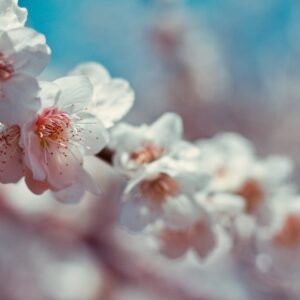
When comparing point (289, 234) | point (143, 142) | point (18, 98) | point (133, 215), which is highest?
point (289, 234)

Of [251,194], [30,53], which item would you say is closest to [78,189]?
[30,53]

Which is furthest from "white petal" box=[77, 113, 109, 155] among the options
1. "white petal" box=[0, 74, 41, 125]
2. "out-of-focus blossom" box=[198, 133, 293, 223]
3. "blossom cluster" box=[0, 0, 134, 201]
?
"out-of-focus blossom" box=[198, 133, 293, 223]

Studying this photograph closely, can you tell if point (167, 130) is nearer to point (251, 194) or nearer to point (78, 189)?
point (78, 189)

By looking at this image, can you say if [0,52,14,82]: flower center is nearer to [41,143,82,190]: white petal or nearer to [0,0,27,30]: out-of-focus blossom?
[0,0,27,30]: out-of-focus blossom

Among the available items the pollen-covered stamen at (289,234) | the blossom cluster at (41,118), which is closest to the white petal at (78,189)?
the blossom cluster at (41,118)

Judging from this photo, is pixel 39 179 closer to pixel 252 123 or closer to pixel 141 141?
pixel 141 141

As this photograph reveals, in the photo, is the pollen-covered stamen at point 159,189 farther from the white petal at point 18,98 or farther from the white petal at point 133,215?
the white petal at point 18,98
